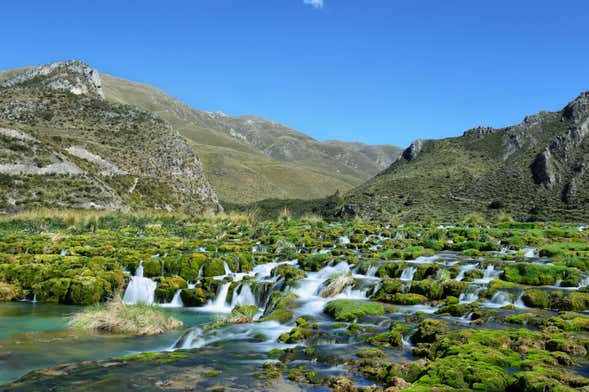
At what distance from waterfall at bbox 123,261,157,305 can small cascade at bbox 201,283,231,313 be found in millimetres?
2981

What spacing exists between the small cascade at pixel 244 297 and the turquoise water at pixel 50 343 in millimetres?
2138

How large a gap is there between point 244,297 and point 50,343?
28.1ft

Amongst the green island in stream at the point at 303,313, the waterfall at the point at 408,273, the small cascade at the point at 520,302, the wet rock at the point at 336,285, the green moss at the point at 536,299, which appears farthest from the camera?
the waterfall at the point at 408,273

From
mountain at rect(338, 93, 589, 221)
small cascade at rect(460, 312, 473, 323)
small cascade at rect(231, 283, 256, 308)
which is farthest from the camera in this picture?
mountain at rect(338, 93, 589, 221)

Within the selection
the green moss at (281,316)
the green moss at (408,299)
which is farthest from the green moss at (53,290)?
the green moss at (408,299)

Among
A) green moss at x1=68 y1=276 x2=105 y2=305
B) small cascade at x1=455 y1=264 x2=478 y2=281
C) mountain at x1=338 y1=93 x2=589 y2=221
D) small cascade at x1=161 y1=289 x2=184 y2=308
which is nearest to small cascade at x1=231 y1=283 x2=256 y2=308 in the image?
small cascade at x1=161 y1=289 x2=184 y2=308

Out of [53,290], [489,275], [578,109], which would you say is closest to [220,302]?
[53,290]

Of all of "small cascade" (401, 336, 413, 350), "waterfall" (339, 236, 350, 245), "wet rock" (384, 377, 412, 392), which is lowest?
"small cascade" (401, 336, 413, 350)

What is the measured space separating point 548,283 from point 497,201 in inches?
1824

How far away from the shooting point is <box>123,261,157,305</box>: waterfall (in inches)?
863

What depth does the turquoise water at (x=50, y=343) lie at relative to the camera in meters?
12.1

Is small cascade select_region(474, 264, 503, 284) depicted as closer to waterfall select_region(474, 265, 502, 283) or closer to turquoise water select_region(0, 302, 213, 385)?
waterfall select_region(474, 265, 502, 283)

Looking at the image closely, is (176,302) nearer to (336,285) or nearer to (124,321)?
(124,321)

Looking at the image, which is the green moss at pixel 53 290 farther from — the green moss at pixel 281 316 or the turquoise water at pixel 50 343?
the green moss at pixel 281 316
